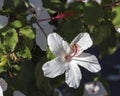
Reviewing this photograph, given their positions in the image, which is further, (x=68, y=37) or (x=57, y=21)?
(x=57, y=21)

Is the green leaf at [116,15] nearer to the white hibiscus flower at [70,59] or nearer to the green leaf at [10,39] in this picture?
the white hibiscus flower at [70,59]

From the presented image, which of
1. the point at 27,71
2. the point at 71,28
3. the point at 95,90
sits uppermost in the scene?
the point at 71,28

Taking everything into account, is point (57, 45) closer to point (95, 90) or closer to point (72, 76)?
point (72, 76)

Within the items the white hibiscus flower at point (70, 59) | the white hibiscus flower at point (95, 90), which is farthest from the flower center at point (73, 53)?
the white hibiscus flower at point (95, 90)

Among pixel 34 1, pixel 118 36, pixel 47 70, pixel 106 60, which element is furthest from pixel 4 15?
pixel 106 60

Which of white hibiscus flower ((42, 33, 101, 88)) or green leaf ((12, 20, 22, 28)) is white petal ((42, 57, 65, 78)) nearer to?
white hibiscus flower ((42, 33, 101, 88))

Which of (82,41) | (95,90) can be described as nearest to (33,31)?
(82,41)

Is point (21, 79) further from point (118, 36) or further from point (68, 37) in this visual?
point (118, 36)
